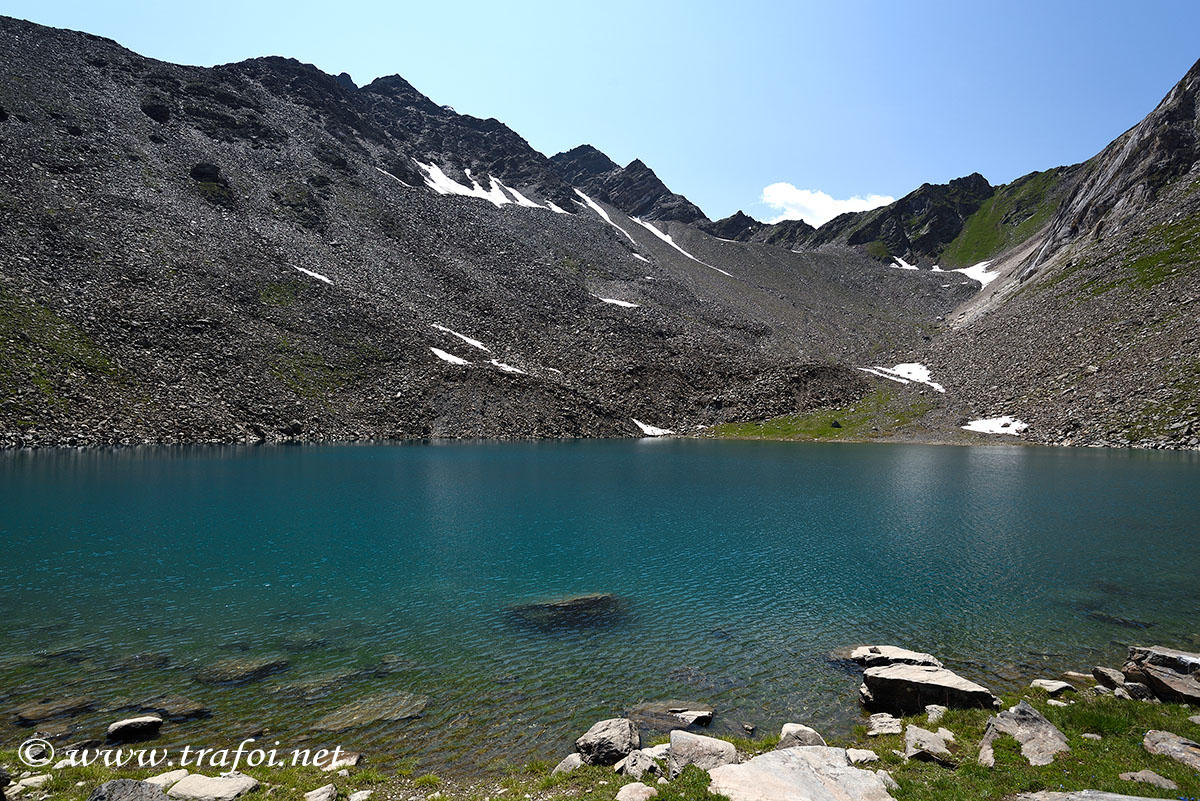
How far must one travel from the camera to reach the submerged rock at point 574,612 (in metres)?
23.6

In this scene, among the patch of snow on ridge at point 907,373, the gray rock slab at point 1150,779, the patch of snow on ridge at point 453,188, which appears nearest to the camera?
the gray rock slab at point 1150,779

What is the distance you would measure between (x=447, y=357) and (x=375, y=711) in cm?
10036

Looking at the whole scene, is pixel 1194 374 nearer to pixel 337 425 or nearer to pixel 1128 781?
pixel 1128 781

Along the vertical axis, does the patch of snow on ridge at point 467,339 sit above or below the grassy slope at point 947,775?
above

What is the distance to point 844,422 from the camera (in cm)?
11506

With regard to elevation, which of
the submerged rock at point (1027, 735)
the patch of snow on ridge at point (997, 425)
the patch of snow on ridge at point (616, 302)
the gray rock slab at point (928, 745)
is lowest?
the gray rock slab at point (928, 745)

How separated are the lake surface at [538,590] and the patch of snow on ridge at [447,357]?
179 feet

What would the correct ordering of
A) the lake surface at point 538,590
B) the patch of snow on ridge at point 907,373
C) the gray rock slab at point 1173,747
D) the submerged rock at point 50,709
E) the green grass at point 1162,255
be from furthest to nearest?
the patch of snow on ridge at point 907,373 < the green grass at point 1162,255 < the lake surface at point 538,590 < the submerged rock at point 50,709 < the gray rock slab at point 1173,747

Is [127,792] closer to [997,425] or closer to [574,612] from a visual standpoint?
[574,612]

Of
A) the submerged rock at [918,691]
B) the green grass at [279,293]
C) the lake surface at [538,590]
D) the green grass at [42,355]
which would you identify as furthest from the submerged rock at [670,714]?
the green grass at [279,293]

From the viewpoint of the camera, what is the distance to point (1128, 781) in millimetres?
10531

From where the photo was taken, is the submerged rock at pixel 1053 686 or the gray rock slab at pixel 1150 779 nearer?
the gray rock slab at pixel 1150 779

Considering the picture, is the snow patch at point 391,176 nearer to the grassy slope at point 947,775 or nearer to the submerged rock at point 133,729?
the submerged rock at point 133,729

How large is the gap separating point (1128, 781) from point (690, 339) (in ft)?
419
